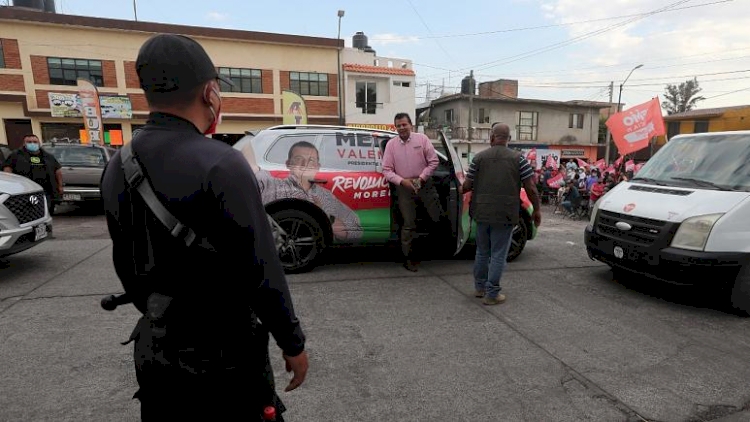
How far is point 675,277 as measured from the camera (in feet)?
13.5

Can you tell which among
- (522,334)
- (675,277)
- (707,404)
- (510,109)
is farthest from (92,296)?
(510,109)

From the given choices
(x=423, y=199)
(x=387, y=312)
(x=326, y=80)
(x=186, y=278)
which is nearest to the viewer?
(x=186, y=278)

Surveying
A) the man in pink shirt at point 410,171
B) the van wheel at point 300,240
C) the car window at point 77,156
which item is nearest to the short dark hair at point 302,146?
the van wheel at point 300,240

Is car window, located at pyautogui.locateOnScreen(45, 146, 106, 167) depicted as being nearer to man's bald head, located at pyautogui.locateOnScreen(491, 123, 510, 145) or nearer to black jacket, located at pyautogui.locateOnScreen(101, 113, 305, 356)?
man's bald head, located at pyautogui.locateOnScreen(491, 123, 510, 145)

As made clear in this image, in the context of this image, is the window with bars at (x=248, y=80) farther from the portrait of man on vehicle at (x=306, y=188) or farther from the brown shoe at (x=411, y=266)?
the brown shoe at (x=411, y=266)

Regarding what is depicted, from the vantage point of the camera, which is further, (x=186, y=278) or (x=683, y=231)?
(x=683, y=231)

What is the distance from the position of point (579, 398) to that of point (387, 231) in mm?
3074

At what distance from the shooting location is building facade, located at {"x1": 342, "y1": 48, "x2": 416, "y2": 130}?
27141mm

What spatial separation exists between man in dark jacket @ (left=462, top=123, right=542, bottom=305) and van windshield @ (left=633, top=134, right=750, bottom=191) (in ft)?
6.45

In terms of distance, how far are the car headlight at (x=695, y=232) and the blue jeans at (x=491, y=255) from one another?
63.4 inches

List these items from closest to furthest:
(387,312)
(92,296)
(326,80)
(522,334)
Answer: (522,334), (387,312), (92,296), (326,80)

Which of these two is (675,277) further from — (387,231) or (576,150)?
(576,150)

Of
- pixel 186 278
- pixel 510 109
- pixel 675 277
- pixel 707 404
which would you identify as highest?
pixel 510 109

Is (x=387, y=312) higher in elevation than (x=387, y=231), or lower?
lower
